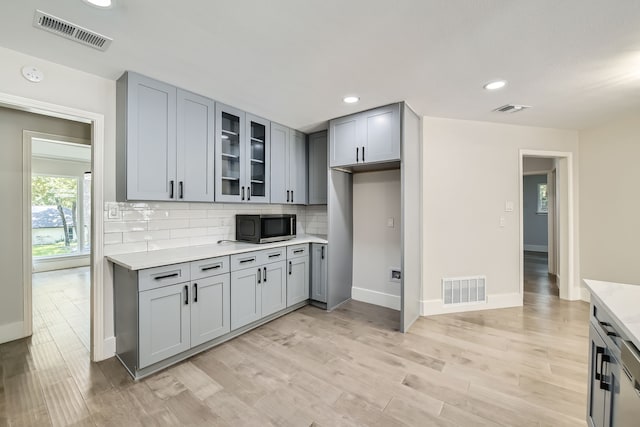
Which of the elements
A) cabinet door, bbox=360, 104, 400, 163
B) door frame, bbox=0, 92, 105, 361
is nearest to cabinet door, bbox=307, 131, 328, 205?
cabinet door, bbox=360, 104, 400, 163

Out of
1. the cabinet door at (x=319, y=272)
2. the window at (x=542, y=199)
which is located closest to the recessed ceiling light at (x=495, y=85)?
the cabinet door at (x=319, y=272)

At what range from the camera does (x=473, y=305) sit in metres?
3.49

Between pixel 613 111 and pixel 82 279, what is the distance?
8.32m

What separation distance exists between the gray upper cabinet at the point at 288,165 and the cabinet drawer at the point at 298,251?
631mm

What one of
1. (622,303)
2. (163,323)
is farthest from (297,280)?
(622,303)

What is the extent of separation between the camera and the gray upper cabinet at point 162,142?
2217 millimetres

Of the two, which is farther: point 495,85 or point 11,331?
point 11,331

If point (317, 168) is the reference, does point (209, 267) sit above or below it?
below

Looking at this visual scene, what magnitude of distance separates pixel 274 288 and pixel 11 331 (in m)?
2.54

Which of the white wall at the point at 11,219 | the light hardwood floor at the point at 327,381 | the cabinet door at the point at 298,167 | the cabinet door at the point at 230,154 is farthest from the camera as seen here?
the cabinet door at the point at 298,167

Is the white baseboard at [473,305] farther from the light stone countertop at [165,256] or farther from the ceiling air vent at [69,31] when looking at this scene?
the ceiling air vent at [69,31]

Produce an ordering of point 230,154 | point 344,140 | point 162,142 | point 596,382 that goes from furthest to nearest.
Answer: point 344,140
point 230,154
point 162,142
point 596,382

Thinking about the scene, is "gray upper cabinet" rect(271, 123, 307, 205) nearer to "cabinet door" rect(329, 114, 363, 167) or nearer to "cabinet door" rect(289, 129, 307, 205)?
"cabinet door" rect(289, 129, 307, 205)

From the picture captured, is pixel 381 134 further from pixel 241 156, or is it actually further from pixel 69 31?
pixel 69 31
